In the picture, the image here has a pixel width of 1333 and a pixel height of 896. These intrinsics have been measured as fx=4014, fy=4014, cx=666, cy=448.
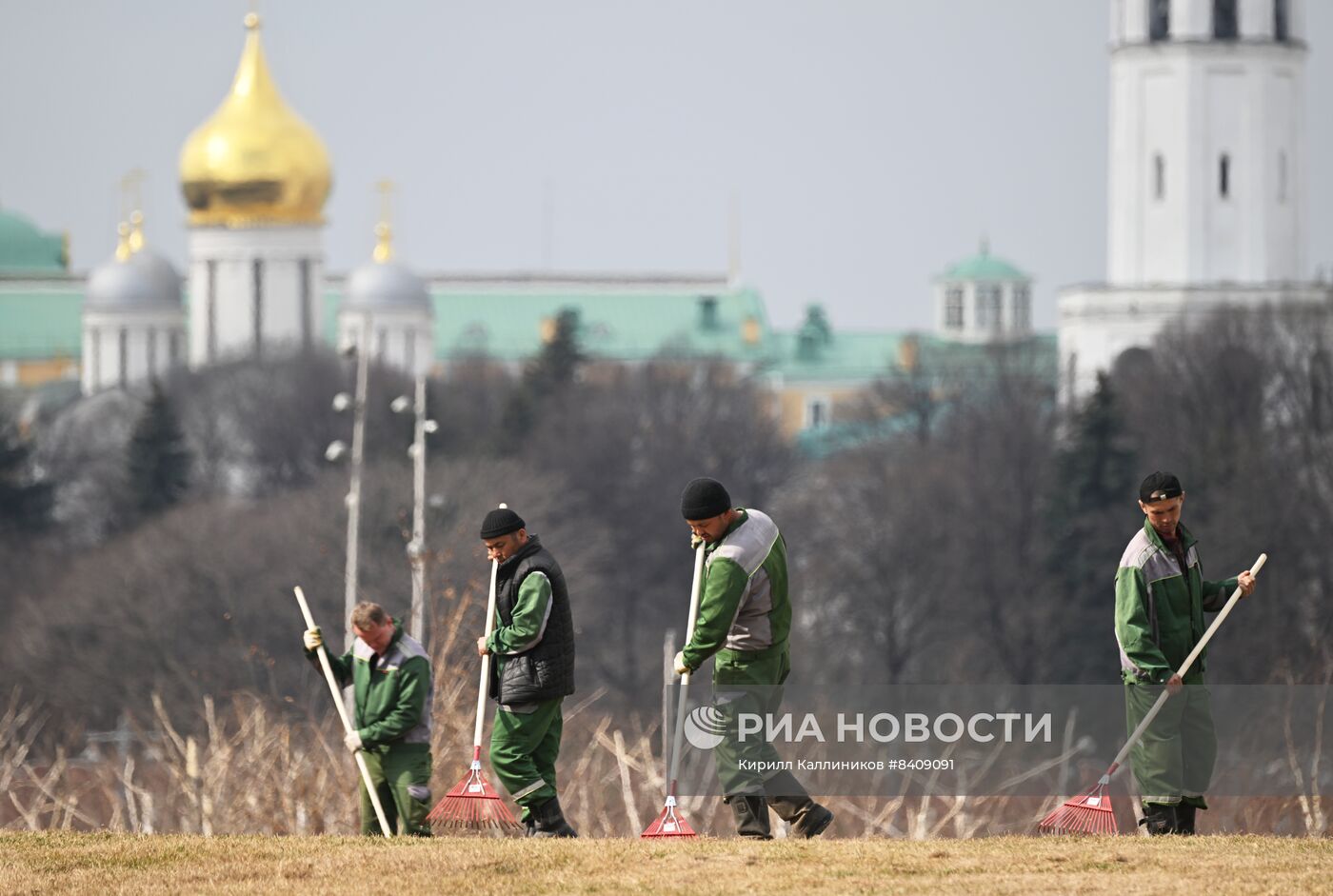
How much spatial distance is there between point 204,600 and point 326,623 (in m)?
8.10

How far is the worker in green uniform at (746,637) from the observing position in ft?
58.6

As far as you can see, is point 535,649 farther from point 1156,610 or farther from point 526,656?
point 1156,610

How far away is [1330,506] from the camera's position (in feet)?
222

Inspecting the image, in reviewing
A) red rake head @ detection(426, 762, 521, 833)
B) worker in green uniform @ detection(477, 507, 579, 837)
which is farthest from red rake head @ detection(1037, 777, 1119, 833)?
red rake head @ detection(426, 762, 521, 833)

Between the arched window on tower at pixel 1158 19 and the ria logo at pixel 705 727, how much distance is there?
267 ft

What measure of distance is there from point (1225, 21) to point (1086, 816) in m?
81.9

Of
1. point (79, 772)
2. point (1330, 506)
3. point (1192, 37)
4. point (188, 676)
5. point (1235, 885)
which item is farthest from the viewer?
point (1192, 37)

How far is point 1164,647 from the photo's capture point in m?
18.2

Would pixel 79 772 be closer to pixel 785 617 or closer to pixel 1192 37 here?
pixel 785 617

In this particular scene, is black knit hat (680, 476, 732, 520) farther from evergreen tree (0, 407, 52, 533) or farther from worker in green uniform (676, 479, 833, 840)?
evergreen tree (0, 407, 52, 533)

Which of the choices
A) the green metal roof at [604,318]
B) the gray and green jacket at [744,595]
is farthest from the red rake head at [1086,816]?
the green metal roof at [604,318]

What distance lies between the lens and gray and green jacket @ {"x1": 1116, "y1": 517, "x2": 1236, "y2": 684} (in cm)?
1800

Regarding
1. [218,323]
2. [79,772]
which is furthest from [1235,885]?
[218,323]

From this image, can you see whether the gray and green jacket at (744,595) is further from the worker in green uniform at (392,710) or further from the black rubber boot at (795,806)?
the worker in green uniform at (392,710)
